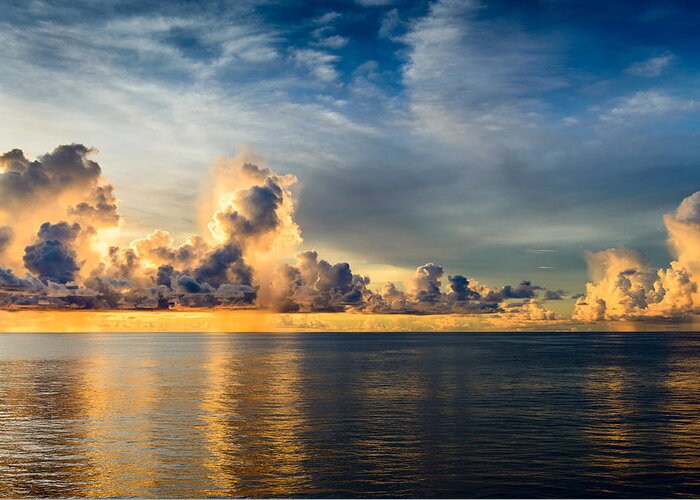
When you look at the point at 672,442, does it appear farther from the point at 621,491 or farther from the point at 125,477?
the point at 125,477

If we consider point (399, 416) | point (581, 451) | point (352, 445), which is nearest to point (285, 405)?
point (399, 416)

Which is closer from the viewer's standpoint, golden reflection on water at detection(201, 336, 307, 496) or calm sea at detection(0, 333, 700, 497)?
calm sea at detection(0, 333, 700, 497)

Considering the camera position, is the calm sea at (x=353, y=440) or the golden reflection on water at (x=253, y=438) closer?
the calm sea at (x=353, y=440)

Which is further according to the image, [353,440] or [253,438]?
[253,438]

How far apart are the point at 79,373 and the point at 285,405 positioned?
3424 inches

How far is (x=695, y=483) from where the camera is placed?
1763 inches

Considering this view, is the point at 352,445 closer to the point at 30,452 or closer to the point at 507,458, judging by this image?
the point at 507,458

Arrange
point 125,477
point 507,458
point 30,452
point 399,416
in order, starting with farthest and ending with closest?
point 399,416 < point 30,452 < point 507,458 < point 125,477

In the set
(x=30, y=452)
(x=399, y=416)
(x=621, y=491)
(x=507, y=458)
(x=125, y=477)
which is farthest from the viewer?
(x=399, y=416)

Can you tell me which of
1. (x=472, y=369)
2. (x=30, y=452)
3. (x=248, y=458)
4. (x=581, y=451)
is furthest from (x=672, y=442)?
(x=472, y=369)

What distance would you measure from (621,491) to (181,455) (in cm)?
3493

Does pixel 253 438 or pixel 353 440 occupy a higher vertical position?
pixel 353 440

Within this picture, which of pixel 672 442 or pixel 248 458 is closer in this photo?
pixel 248 458

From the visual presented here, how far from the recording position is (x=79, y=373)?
149 meters
